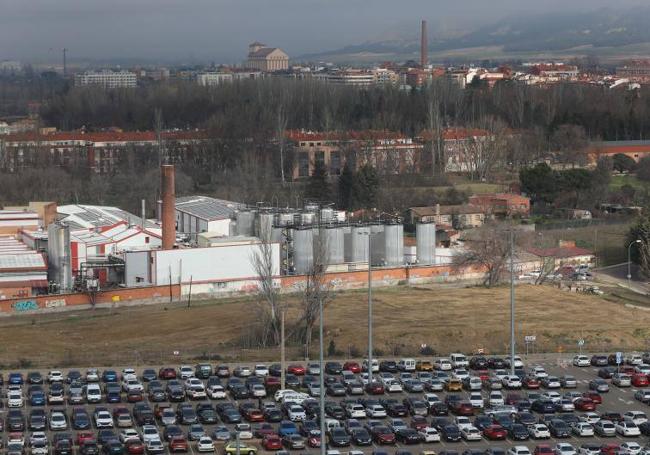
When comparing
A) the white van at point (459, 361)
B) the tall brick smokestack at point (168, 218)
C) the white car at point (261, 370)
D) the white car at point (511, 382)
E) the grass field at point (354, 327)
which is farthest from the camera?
the tall brick smokestack at point (168, 218)

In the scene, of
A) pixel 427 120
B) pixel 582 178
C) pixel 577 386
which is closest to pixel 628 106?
pixel 427 120

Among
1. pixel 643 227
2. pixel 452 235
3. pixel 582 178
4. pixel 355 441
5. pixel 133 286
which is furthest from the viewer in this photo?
pixel 582 178

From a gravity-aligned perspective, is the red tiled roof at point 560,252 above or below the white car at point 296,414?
below

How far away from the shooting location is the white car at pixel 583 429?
2012 cm

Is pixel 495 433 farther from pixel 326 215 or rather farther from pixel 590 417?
pixel 326 215

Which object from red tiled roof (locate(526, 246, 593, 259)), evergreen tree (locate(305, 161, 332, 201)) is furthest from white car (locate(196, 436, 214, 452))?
evergreen tree (locate(305, 161, 332, 201))

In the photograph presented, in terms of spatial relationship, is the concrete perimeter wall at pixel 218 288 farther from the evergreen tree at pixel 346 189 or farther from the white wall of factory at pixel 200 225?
the evergreen tree at pixel 346 189

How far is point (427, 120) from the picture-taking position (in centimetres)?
7344

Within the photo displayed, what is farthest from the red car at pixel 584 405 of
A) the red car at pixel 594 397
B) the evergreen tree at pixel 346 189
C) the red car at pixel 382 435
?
the evergreen tree at pixel 346 189

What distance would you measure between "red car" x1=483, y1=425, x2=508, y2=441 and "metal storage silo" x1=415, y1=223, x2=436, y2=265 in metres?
20.0

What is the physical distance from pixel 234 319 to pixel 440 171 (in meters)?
31.3

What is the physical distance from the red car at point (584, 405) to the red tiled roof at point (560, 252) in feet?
62.8

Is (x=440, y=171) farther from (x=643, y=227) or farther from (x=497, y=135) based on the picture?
(x=643, y=227)

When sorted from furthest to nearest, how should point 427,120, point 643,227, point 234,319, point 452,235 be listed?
point 427,120 → point 452,235 → point 643,227 → point 234,319
